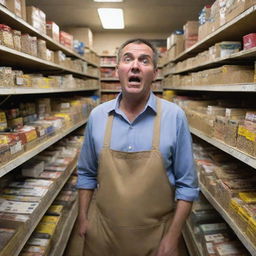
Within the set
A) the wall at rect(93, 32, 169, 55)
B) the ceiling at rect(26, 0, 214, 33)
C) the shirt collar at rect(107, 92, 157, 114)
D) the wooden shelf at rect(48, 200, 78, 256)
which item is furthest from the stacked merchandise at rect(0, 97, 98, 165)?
the wall at rect(93, 32, 169, 55)

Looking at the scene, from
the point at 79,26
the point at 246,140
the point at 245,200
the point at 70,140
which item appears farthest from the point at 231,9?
the point at 79,26

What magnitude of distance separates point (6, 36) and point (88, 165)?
1.02 metres

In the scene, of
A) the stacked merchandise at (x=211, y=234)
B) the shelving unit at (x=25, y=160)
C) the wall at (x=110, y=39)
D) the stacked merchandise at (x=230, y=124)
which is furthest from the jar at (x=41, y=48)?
the wall at (x=110, y=39)

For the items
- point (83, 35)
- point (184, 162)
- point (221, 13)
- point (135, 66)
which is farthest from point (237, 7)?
point (83, 35)

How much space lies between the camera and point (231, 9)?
→ 1.89 meters

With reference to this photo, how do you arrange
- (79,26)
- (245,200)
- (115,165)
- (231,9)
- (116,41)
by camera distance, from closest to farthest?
(115,165) → (245,200) → (231,9) → (79,26) → (116,41)

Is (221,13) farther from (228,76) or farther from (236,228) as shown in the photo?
(236,228)

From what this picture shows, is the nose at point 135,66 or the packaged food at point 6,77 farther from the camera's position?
the packaged food at point 6,77

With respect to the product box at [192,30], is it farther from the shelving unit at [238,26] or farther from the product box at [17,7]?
the product box at [17,7]

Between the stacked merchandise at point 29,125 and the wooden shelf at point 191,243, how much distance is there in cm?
171

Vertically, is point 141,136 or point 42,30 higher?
point 42,30

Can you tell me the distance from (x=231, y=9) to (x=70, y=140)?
3.01m

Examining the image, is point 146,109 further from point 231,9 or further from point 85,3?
point 85,3

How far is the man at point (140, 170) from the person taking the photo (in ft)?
4.44
